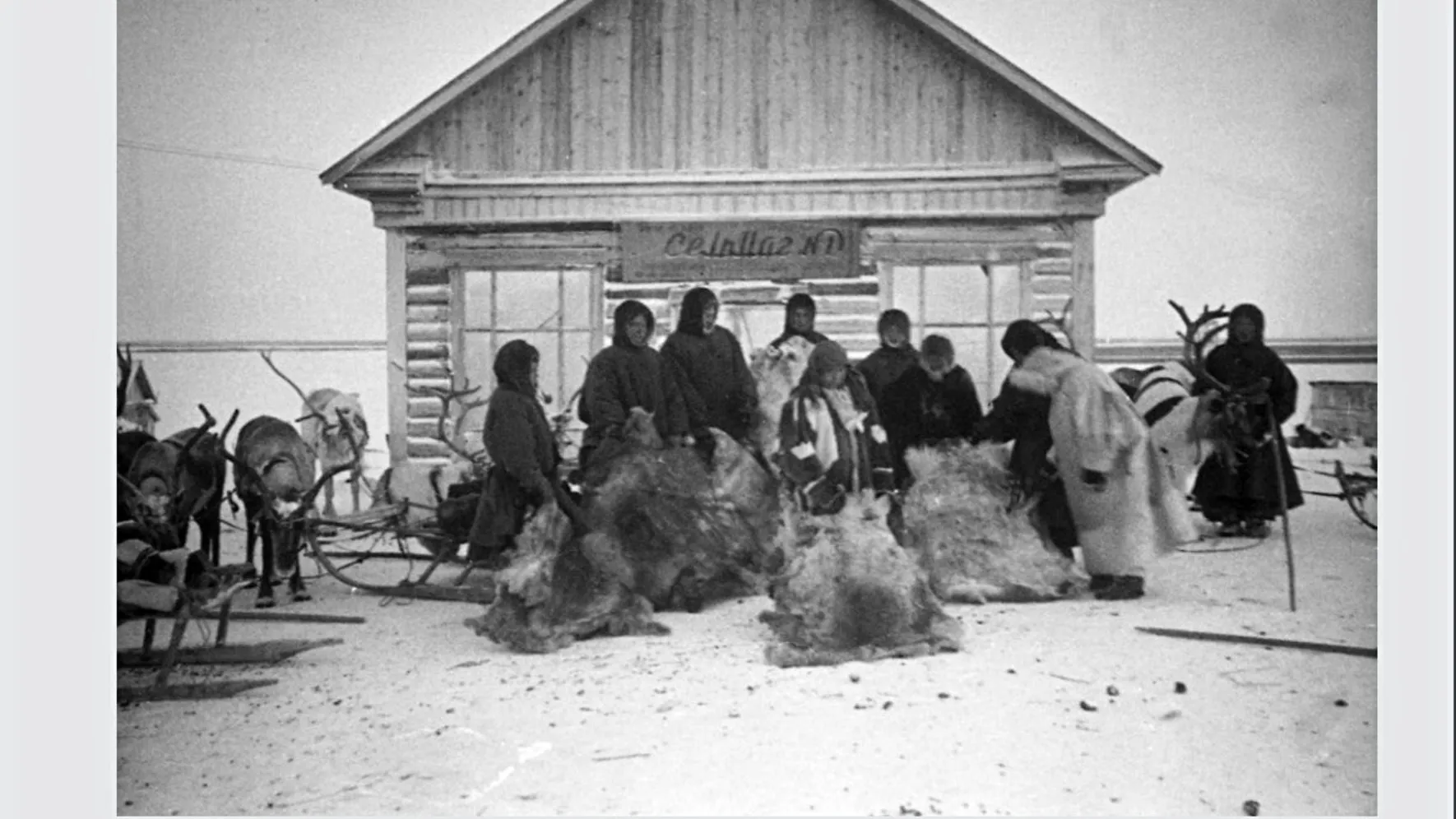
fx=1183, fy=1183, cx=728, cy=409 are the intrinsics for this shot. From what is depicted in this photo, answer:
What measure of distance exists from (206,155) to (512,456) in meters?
1.31

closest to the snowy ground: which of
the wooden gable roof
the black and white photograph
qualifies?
the black and white photograph

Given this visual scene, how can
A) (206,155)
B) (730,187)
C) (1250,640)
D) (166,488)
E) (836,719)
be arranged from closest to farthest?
(836,719), (1250,640), (730,187), (166,488), (206,155)

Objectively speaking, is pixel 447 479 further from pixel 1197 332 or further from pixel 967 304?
pixel 1197 332

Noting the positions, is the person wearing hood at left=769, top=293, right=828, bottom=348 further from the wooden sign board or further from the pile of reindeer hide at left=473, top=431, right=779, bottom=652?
the pile of reindeer hide at left=473, top=431, right=779, bottom=652

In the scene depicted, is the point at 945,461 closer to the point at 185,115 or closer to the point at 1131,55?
the point at 1131,55

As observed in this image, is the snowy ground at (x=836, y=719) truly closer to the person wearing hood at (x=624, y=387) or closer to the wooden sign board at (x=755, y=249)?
the person wearing hood at (x=624, y=387)

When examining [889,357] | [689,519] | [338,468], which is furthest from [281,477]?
[889,357]

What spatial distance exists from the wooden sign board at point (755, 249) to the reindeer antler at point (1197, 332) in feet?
3.00

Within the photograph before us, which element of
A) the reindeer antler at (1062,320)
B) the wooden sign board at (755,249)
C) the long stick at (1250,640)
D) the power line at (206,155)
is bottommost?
the long stick at (1250,640)

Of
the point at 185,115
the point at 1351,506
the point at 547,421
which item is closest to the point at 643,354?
the point at 547,421

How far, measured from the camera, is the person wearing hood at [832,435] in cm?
329

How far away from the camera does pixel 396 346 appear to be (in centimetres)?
338

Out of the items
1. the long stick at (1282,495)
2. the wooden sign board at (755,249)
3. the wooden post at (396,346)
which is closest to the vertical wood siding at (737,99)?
the wooden sign board at (755,249)

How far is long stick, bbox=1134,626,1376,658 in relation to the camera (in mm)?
3199
